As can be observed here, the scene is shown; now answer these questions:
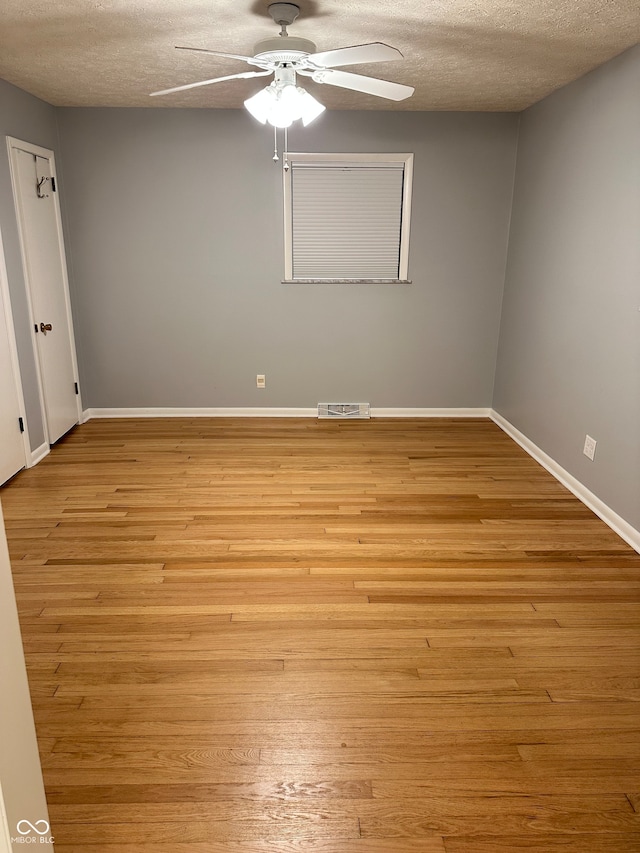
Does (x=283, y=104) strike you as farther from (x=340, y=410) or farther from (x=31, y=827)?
(x=31, y=827)

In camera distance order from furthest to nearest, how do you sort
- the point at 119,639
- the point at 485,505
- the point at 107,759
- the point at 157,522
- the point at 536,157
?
the point at 536,157
the point at 485,505
the point at 157,522
the point at 119,639
the point at 107,759

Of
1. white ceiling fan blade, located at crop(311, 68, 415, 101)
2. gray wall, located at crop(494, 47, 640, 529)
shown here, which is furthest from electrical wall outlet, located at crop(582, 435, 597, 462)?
white ceiling fan blade, located at crop(311, 68, 415, 101)

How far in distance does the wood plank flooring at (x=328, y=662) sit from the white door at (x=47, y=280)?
34.7 inches

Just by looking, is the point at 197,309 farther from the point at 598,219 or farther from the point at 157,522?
the point at 598,219

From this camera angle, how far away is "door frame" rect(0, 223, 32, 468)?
3.88m

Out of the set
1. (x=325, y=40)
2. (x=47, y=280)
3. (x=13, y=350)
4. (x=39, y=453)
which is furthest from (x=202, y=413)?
(x=325, y=40)

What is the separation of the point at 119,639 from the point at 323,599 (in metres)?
0.87

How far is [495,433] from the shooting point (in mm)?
5035

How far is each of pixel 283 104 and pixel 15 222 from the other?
2.22 m

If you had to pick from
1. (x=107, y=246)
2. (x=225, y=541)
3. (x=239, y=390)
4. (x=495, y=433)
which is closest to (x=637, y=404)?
(x=495, y=433)

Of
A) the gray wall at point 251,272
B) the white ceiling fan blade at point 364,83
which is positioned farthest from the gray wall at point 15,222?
the white ceiling fan blade at point 364,83

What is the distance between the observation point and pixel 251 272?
5.09 m

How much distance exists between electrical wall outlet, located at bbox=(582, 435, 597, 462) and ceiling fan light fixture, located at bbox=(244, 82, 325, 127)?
2.44 meters

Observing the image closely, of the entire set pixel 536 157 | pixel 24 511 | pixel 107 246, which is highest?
pixel 536 157
